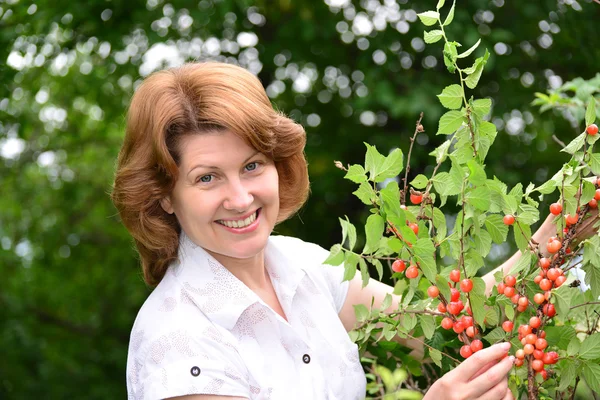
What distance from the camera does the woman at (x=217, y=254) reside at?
6.13ft

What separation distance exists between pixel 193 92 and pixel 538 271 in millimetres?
877

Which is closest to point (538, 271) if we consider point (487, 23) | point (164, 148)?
point (164, 148)

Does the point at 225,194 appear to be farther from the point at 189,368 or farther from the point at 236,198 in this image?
the point at 189,368

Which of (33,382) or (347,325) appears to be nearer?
(347,325)

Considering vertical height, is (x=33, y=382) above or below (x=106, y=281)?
below

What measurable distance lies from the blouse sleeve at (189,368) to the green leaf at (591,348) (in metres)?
0.72

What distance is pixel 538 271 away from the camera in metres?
1.53

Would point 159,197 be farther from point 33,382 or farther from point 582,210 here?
point 33,382

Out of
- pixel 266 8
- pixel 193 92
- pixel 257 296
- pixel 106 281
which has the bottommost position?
pixel 106 281

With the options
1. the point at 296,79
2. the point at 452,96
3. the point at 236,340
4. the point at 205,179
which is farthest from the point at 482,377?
the point at 296,79

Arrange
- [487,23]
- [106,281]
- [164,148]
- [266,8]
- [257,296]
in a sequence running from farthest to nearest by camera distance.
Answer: [106,281]
[266,8]
[487,23]
[257,296]
[164,148]

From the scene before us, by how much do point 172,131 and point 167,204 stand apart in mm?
207

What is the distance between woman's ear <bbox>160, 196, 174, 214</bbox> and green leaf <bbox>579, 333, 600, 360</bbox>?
991 millimetres

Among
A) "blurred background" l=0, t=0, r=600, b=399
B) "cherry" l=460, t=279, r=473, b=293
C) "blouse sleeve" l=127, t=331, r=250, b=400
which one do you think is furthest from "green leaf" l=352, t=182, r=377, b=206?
"blurred background" l=0, t=0, r=600, b=399
